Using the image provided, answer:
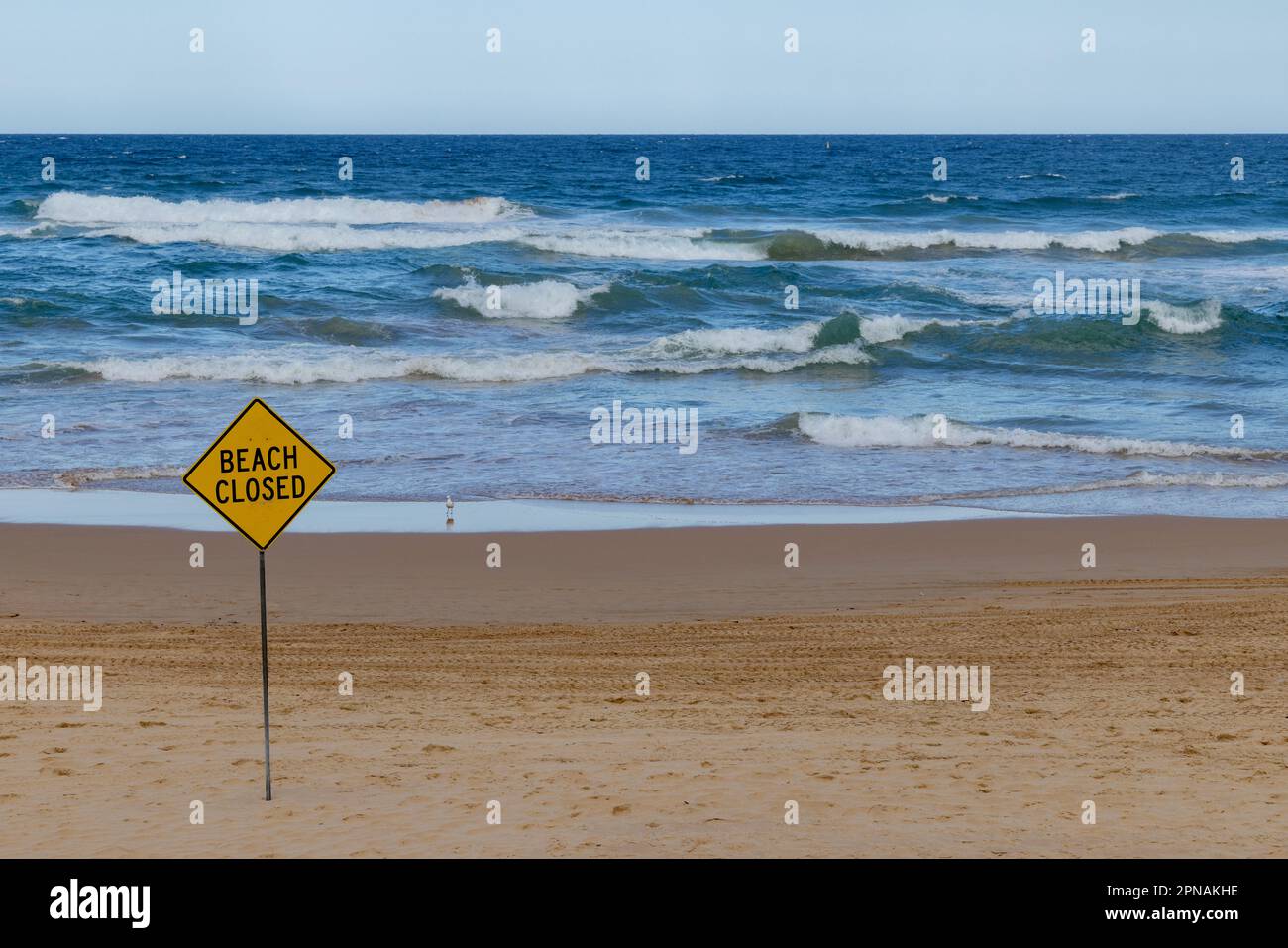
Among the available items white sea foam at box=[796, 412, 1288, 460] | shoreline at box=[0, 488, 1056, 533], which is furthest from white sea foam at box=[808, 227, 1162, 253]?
shoreline at box=[0, 488, 1056, 533]

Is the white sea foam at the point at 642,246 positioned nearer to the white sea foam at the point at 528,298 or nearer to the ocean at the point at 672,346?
the ocean at the point at 672,346

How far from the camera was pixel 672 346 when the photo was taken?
79.0ft

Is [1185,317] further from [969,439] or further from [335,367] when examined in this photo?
[335,367]

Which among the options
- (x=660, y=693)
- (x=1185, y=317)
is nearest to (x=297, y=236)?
(x=1185, y=317)

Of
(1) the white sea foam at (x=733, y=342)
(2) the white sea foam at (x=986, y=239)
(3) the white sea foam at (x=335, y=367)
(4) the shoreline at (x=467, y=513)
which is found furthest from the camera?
(2) the white sea foam at (x=986, y=239)

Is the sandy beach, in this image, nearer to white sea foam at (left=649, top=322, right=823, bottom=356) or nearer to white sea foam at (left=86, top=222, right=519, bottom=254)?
white sea foam at (left=649, top=322, right=823, bottom=356)

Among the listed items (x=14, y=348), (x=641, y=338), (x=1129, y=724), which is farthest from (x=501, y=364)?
(x=1129, y=724)

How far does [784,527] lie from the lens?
12.7 m

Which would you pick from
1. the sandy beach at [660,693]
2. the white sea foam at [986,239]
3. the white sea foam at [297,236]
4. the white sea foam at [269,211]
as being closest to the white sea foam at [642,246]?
the white sea foam at [297,236]

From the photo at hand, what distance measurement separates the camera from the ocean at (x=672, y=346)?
15180 millimetres

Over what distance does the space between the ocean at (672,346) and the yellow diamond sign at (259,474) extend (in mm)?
7169

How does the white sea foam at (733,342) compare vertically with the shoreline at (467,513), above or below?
above

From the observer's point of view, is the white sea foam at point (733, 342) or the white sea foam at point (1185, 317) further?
the white sea foam at point (1185, 317)

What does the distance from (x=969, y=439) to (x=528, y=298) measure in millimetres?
13859
